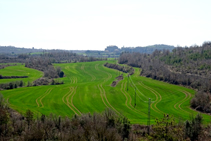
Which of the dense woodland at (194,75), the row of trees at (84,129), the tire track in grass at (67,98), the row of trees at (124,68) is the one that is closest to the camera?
the row of trees at (84,129)

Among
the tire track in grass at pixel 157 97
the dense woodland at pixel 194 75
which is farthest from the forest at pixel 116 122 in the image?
the tire track in grass at pixel 157 97

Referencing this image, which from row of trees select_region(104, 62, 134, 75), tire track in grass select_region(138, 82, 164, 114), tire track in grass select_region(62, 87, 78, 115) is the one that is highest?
row of trees select_region(104, 62, 134, 75)

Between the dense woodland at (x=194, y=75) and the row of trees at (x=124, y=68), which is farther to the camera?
the row of trees at (x=124, y=68)

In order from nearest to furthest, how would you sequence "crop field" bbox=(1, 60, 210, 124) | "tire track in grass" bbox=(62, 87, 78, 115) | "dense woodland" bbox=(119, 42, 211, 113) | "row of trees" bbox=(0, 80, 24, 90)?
"crop field" bbox=(1, 60, 210, 124), "tire track in grass" bbox=(62, 87, 78, 115), "dense woodland" bbox=(119, 42, 211, 113), "row of trees" bbox=(0, 80, 24, 90)

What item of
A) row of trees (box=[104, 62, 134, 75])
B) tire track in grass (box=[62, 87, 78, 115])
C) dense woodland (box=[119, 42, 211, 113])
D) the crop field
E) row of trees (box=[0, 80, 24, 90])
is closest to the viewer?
the crop field

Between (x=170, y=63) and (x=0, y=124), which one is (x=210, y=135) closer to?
(x=0, y=124)

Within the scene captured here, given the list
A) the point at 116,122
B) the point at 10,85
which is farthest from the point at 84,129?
the point at 10,85

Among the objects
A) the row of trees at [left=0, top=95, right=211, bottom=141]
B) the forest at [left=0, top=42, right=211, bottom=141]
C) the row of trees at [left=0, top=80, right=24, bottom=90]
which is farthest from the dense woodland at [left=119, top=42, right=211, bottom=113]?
the row of trees at [left=0, top=80, right=24, bottom=90]

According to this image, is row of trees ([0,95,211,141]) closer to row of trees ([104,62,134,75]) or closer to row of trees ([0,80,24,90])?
row of trees ([0,80,24,90])

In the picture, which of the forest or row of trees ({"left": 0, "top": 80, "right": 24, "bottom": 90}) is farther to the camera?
row of trees ({"left": 0, "top": 80, "right": 24, "bottom": 90})

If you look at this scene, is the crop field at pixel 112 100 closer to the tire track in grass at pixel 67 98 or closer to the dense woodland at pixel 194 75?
the tire track in grass at pixel 67 98

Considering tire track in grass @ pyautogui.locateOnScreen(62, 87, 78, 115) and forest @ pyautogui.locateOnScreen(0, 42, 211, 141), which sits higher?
forest @ pyautogui.locateOnScreen(0, 42, 211, 141)

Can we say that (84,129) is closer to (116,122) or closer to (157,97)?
(116,122)
